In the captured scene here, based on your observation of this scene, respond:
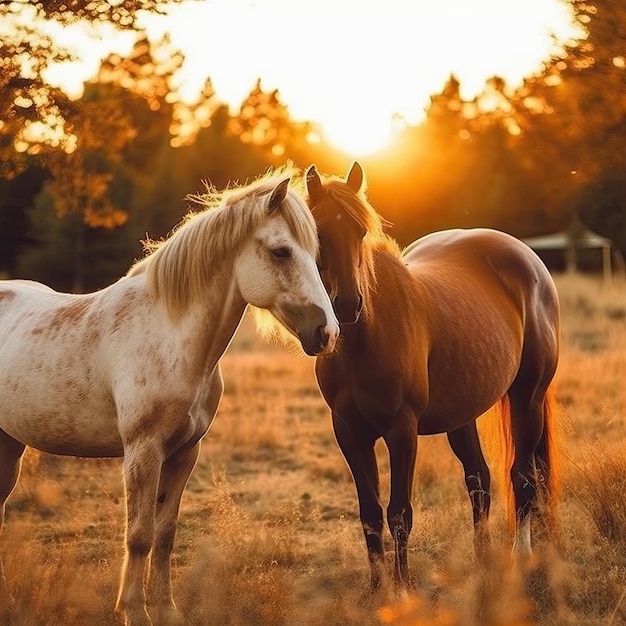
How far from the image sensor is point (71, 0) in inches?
212

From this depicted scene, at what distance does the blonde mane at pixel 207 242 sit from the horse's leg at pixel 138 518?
1.94ft

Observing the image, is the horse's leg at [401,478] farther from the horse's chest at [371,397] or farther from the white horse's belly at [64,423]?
the white horse's belly at [64,423]

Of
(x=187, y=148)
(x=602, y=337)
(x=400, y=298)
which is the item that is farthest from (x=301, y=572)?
(x=187, y=148)

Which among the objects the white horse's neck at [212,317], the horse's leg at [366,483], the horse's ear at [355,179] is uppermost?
the horse's ear at [355,179]

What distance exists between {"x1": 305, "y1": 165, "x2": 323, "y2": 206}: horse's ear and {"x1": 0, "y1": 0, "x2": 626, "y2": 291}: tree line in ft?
2.64

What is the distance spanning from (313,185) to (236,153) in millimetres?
33309

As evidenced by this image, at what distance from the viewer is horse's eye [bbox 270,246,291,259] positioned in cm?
333

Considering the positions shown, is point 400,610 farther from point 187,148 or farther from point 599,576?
point 187,148

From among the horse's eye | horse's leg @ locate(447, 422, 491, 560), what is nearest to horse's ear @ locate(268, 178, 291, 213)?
the horse's eye

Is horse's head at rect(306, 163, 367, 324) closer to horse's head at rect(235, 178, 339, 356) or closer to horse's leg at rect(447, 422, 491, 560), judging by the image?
horse's head at rect(235, 178, 339, 356)

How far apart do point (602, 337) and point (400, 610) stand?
13.5 metres

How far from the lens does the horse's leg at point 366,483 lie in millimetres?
4102

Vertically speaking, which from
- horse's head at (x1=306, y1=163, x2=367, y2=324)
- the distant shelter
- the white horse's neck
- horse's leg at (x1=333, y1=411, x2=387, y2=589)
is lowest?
the distant shelter

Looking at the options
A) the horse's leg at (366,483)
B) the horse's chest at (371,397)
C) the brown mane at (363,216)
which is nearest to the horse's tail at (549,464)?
the horse's leg at (366,483)
